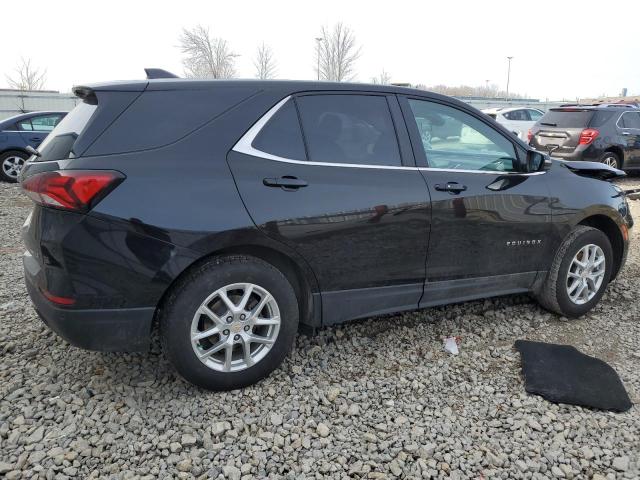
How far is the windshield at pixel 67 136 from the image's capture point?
2.55 meters

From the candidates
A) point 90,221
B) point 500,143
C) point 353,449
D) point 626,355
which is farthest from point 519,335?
point 90,221

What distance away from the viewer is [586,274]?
3938mm

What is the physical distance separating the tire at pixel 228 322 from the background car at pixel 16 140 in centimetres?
934

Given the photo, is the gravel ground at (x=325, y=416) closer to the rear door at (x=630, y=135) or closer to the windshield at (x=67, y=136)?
the windshield at (x=67, y=136)

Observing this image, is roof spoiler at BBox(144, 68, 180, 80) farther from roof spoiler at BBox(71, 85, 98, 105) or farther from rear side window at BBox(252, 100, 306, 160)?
rear side window at BBox(252, 100, 306, 160)

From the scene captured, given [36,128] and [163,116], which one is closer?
[163,116]

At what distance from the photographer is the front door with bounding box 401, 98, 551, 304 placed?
3.26m

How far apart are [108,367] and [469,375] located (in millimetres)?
2261

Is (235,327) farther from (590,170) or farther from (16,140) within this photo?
(16,140)

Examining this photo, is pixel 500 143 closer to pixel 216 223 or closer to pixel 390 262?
pixel 390 262

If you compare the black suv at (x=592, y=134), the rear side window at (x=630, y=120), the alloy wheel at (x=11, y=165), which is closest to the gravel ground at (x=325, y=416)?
the black suv at (x=592, y=134)

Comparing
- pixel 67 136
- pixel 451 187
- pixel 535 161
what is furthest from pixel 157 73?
pixel 535 161

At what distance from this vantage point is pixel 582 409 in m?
2.81

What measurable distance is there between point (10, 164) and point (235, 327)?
1006 cm
